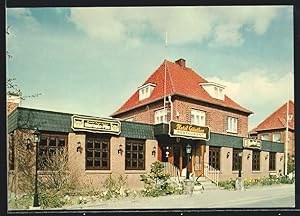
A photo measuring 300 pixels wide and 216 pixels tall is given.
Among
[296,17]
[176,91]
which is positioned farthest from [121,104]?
[296,17]

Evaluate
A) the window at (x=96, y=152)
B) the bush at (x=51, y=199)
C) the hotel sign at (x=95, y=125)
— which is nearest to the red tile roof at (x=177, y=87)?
the hotel sign at (x=95, y=125)

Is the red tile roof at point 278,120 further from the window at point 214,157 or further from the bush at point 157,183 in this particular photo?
the bush at point 157,183

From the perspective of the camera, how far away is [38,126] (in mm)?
5328

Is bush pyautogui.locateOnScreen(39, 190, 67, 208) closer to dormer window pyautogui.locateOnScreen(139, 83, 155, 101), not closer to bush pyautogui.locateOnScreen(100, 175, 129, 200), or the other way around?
bush pyautogui.locateOnScreen(100, 175, 129, 200)

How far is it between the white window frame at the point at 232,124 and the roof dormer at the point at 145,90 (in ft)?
3.18

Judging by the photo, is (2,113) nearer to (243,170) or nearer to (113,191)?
(113,191)

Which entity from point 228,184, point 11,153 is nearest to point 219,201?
point 228,184

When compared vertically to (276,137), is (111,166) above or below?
below

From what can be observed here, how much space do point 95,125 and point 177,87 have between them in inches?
40.0

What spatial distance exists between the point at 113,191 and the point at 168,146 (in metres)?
0.79

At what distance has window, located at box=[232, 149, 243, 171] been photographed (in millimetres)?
5812

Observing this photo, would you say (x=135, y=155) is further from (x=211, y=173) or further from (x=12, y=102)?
(x=12, y=102)

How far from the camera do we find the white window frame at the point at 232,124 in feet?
18.7

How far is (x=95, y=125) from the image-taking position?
18.0ft
